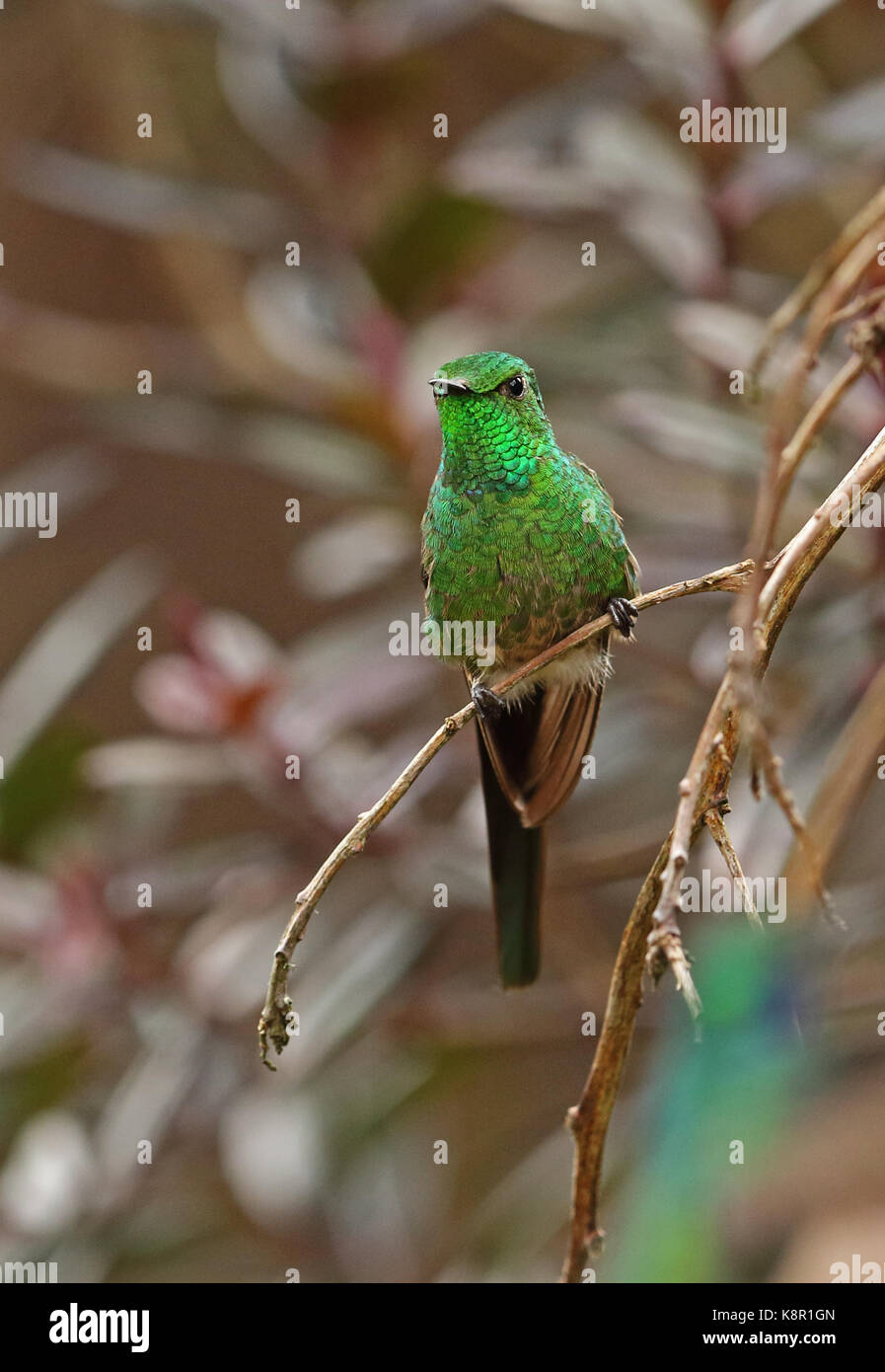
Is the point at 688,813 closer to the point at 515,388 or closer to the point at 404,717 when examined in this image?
the point at 515,388

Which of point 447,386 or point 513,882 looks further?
point 513,882

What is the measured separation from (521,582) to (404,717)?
201cm

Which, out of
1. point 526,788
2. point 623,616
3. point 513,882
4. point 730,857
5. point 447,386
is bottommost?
point 730,857

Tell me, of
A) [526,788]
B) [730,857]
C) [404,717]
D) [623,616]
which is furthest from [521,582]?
[404,717]

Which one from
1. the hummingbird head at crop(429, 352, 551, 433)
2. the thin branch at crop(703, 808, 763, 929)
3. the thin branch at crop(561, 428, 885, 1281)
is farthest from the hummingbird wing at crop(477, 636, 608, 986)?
the thin branch at crop(703, 808, 763, 929)

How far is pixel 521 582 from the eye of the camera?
5.73ft

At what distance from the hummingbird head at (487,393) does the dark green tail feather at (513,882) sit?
0.39 m

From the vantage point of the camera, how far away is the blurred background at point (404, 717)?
241 cm

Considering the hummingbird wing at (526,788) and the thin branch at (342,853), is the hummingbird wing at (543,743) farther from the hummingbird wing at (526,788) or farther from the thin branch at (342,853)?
the thin branch at (342,853)

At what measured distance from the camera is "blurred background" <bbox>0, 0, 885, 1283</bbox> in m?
2.41

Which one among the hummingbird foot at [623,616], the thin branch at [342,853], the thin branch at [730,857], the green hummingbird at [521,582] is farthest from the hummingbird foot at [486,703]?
the thin branch at [730,857]

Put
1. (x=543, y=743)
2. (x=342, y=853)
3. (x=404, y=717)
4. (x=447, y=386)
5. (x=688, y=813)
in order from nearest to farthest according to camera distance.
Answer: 1. (x=688, y=813)
2. (x=342, y=853)
3. (x=447, y=386)
4. (x=543, y=743)
5. (x=404, y=717)
